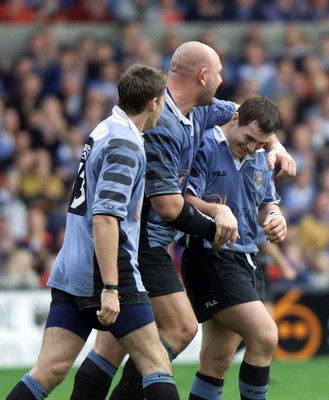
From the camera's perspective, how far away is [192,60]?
7410mm

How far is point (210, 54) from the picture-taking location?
7445 mm

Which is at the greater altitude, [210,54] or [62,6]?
[62,6]

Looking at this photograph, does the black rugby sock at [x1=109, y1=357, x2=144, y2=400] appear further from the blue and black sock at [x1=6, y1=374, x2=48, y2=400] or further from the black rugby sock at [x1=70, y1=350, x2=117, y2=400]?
the blue and black sock at [x1=6, y1=374, x2=48, y2=400]

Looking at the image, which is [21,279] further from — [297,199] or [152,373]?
[152,373]

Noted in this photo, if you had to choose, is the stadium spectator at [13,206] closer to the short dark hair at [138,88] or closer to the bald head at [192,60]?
the bald head at [192,60]

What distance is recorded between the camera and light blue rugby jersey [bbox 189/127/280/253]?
7590mm

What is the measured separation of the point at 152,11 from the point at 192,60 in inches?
440

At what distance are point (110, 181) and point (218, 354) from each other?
1987mm

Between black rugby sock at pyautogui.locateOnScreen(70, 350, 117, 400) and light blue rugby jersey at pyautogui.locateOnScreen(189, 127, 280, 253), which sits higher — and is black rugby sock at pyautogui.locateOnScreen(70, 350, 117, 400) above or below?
below

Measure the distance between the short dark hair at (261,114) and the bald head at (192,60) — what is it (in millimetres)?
353

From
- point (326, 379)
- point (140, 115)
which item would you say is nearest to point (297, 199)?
point (326, 379)

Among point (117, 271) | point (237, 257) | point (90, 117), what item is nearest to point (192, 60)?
point (237, 257)

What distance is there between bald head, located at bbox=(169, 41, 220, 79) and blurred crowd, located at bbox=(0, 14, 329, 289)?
688 cm

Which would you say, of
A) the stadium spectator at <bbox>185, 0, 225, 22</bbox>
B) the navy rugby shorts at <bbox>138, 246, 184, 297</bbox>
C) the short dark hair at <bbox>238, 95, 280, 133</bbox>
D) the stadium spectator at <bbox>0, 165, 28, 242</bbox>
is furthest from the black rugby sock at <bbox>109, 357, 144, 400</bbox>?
the stadium spectator at <bbox>185, 0, 225, 22</bbox>
